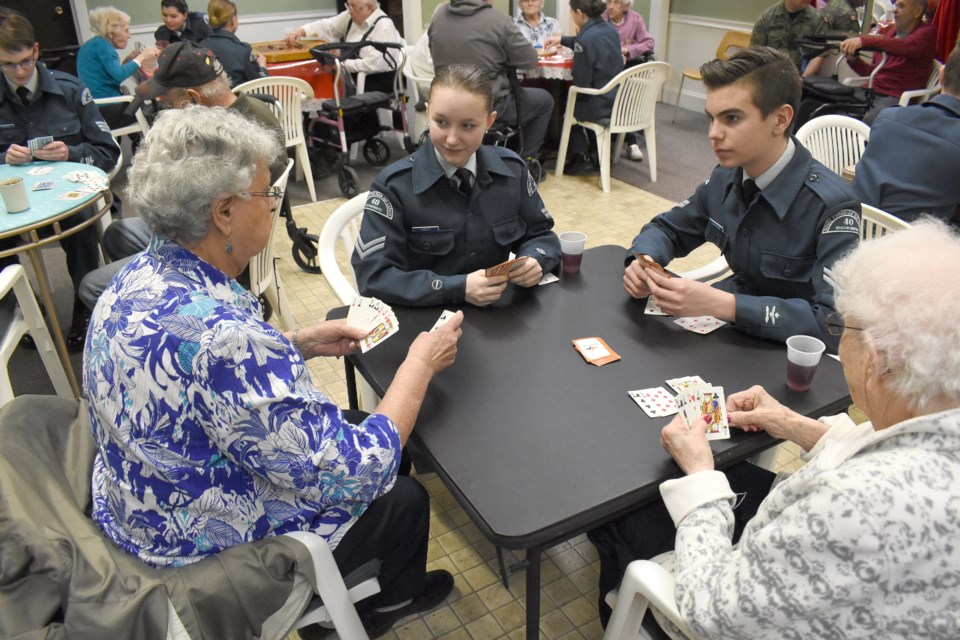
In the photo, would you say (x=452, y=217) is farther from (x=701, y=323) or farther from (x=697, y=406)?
(x=697, y=406)

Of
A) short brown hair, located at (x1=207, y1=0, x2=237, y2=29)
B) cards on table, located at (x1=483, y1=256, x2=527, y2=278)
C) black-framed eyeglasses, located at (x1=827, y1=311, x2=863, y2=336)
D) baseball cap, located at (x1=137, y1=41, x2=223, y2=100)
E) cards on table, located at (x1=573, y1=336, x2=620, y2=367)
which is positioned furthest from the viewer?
short brown hair, located at (x1=207, y1=0, x2=237, y2=29)

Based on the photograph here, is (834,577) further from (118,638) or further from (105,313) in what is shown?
(105,313)

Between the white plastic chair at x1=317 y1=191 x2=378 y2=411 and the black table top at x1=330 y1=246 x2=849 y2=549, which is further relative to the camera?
the white plastic chair at x1=317 y1=191 x2=378 y2=411

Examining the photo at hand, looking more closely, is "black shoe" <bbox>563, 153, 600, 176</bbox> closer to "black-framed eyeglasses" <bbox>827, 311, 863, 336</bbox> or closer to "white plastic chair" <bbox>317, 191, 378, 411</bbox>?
"white plastic chair" <bbox>317, 191, 378, 411</bbox>

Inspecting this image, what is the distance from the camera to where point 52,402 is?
4.86 ft

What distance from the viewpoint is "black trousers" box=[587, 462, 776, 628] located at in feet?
4.91

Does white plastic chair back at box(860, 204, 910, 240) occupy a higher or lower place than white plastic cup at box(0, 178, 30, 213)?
lower

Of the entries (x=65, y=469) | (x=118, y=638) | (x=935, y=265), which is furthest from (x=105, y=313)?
(x=935, y=265)

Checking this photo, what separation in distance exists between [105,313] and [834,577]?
127 cm

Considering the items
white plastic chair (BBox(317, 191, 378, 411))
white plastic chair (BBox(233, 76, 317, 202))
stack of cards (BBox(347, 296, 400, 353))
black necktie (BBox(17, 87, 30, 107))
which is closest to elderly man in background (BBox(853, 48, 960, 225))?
white plastic chair (BBox(317, 191, 378, 411))

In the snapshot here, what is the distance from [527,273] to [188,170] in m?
0.93

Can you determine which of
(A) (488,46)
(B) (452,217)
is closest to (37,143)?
(B) (452,217)

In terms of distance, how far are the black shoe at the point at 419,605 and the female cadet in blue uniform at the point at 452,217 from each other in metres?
0.78

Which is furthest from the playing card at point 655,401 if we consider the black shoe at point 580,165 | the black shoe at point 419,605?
the black shoe at point 580,165
